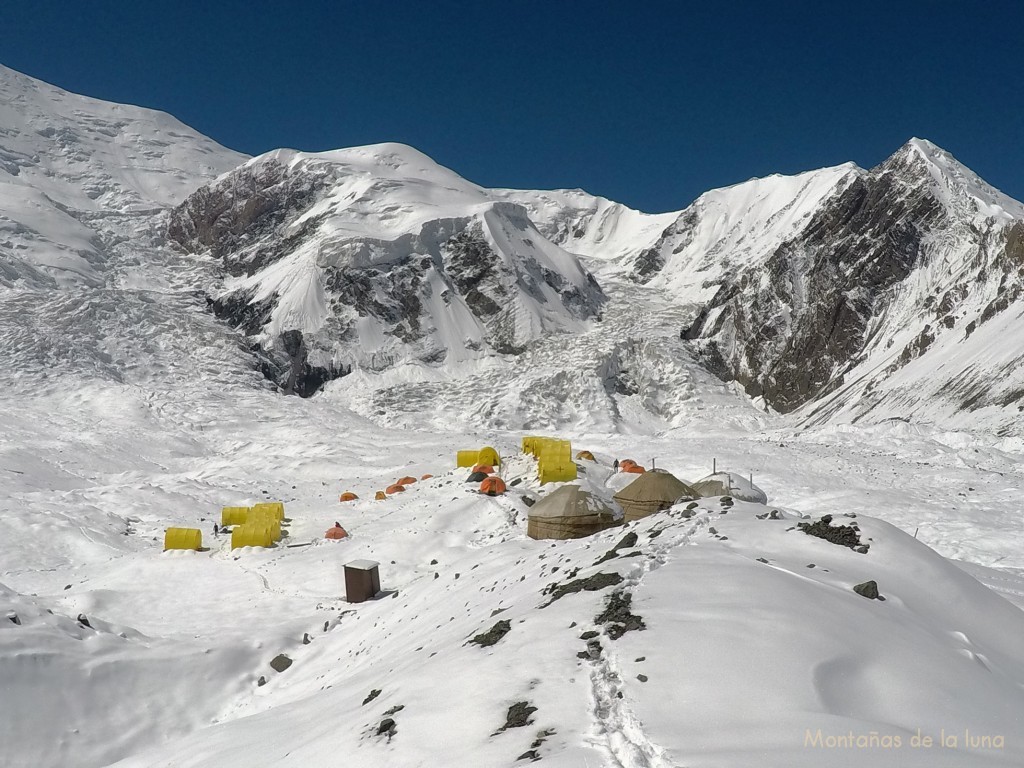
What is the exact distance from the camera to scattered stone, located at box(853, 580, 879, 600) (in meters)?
9.96

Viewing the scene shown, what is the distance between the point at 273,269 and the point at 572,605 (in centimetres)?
9578

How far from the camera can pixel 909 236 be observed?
8819cm

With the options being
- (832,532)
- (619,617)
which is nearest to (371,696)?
(619,617)

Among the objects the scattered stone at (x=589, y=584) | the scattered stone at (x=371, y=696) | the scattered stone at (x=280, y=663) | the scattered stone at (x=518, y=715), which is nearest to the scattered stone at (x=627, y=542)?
the scattered stone at (x=589, y=584)

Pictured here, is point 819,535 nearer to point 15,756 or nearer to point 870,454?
point 15,756

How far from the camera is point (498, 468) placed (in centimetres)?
3391

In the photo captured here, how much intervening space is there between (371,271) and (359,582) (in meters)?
76.3

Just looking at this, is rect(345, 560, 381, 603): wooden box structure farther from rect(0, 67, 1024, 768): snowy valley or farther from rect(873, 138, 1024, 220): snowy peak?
rect(873, 138, 1024, 220): snowy peak

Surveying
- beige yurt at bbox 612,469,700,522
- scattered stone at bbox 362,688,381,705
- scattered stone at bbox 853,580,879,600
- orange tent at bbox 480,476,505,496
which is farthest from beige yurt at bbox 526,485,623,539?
scattered stone at bbox 362,688,381,705

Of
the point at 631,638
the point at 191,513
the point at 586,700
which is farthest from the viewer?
the point at 191,513

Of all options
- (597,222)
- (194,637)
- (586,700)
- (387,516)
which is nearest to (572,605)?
(586,700)

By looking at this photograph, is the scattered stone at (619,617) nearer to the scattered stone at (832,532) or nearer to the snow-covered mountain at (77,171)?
the scattered stone at (832,532)

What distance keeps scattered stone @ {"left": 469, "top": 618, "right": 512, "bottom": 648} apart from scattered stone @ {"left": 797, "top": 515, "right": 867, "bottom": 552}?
228 inches

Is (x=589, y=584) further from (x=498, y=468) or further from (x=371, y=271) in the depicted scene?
(x=371, y=271)
